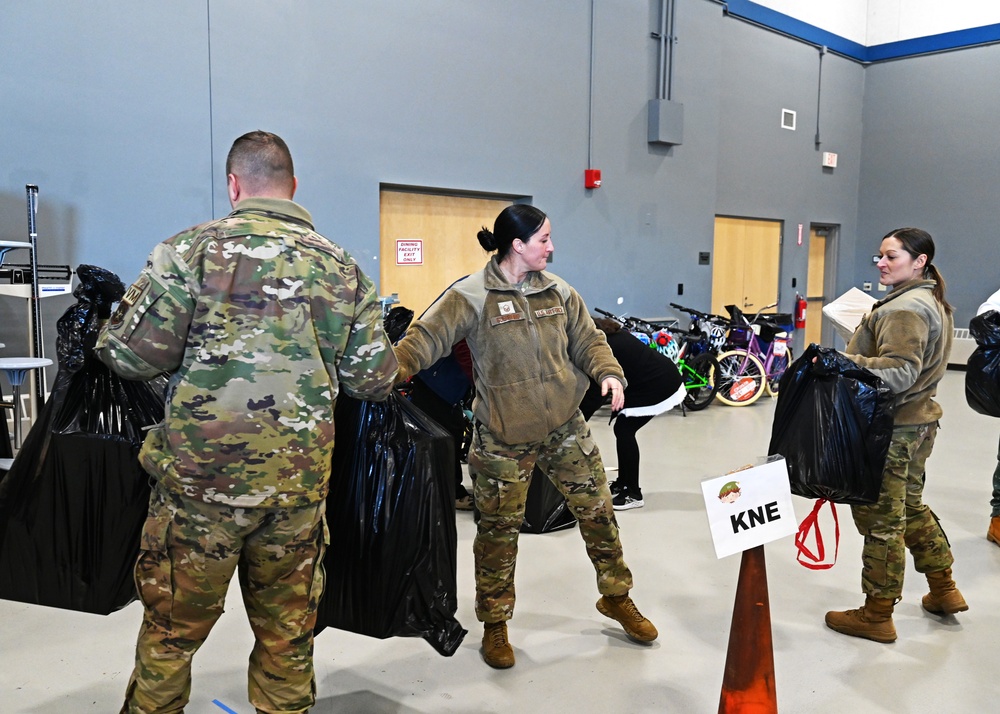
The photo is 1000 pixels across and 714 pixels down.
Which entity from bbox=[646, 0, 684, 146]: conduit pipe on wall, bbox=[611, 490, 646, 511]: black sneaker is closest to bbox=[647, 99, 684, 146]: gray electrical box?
bbox=[646, 0, 684, 146]: conduit pipe on wall

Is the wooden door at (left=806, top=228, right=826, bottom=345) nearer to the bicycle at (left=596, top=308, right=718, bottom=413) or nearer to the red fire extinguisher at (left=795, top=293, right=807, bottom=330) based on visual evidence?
the red fire extinguisher at (left=795, top=293, right=807, bottom=330)

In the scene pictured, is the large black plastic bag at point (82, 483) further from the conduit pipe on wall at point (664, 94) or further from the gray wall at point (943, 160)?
the gray wall at point (943, 160)

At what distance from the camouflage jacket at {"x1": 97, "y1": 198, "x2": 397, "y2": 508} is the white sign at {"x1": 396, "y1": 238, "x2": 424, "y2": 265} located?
4823 mm

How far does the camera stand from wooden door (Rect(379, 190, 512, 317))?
6.41 metres

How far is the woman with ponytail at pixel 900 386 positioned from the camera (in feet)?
8.29

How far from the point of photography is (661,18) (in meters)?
7.83

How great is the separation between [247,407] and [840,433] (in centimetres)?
179

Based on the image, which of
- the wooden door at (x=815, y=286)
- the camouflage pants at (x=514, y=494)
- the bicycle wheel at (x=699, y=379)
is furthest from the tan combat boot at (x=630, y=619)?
the wooden door at (x=815, y=286)

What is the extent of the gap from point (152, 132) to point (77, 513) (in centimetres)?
387

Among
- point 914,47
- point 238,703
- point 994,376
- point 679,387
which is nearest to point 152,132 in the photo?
point 679,387

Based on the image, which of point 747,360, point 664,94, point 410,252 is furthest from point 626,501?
point 664,94

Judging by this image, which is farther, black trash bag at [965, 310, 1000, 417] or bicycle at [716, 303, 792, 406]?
bicycle at [716, 303, 792, 406]

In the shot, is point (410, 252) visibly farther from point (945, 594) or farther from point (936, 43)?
point (936, 43)

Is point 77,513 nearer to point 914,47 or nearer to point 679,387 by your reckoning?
point 679,387
